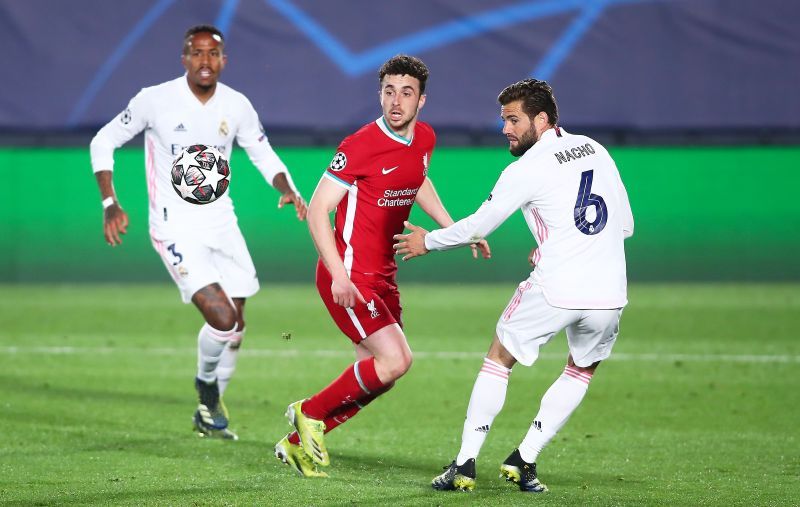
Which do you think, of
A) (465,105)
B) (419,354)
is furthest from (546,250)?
(465,105)

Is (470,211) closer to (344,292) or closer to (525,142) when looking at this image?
(525,142)

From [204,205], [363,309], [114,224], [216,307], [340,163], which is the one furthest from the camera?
[204,205]

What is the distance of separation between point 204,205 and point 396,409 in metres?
1.92

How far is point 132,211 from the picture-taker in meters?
15.4

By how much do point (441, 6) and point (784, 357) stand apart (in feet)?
23.8

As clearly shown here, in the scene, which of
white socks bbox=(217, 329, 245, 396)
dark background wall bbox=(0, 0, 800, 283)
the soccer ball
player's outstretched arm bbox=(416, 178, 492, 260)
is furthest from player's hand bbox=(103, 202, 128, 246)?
dark background wall bbox=(0, 0, 800, 283)

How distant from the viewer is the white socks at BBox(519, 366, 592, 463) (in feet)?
18.4

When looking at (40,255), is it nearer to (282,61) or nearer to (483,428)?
(282,61)

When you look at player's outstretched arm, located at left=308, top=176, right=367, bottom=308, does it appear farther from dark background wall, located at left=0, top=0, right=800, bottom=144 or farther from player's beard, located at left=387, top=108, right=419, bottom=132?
dark background wall, located at left=0, top=0, right=800, bottom=144

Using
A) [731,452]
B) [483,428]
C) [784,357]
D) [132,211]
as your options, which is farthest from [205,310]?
[132,211]

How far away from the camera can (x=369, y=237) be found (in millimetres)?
5949

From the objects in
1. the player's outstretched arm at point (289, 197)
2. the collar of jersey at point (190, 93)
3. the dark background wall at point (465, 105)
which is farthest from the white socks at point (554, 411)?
the dark background wall at point (465, 105)

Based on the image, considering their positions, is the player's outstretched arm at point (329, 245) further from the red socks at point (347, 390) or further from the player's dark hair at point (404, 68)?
the player's dark hair at point (404, 68)

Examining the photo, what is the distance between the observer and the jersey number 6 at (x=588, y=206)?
18.1ft
